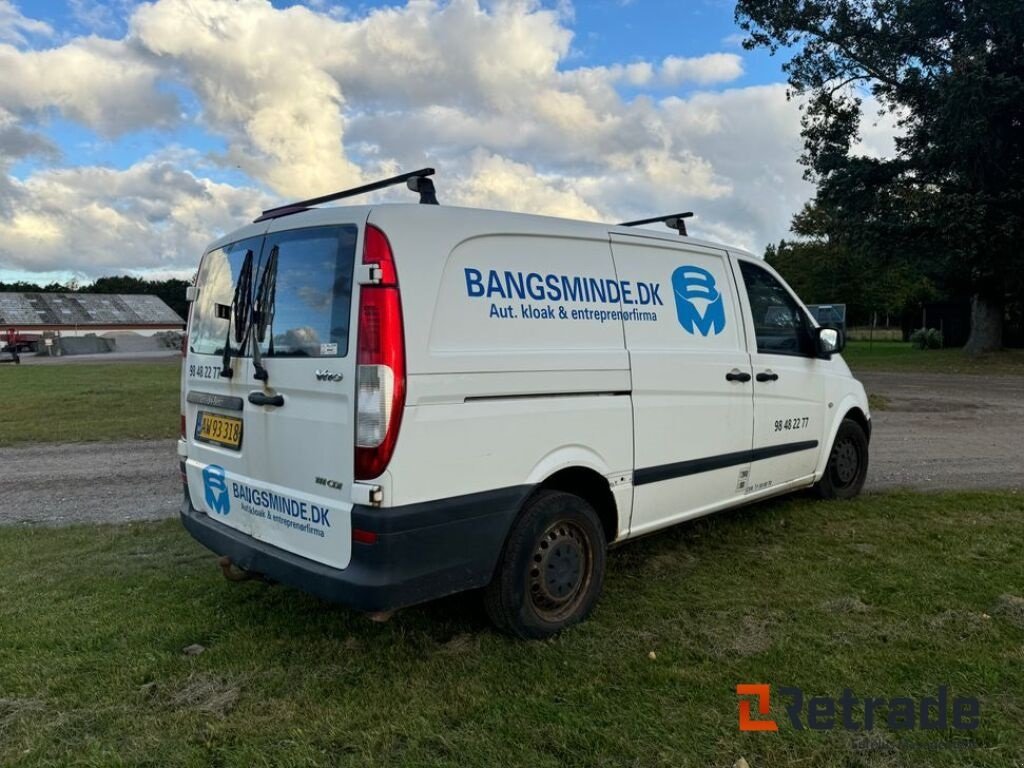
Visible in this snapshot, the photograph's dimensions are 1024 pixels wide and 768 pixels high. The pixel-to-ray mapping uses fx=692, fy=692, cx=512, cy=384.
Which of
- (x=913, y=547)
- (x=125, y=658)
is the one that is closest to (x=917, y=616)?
(x=913, y=547)

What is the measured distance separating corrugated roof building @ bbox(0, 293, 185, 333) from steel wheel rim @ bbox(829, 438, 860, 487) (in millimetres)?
75626

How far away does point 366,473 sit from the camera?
285 cm

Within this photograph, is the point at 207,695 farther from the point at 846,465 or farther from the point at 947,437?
the point at 947,437

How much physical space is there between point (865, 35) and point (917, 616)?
22100 mm

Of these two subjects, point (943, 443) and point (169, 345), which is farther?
point (169, 345)

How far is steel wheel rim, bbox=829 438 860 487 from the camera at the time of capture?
19.2ft

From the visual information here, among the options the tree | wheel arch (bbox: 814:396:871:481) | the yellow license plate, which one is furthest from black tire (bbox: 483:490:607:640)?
the tree

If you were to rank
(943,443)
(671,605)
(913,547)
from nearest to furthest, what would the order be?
(671,605) → (913,547) → (943,443)

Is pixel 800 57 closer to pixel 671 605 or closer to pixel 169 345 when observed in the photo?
pixel 671 605

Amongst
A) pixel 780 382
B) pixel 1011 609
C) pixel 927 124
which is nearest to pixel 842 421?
pixel 780 382

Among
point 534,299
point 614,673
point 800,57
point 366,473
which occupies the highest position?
point 800,57

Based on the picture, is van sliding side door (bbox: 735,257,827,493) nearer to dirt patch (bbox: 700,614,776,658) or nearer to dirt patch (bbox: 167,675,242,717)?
dirt patch (bbox: 700,614,776,658)

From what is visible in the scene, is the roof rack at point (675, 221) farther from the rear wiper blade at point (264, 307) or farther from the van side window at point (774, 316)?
the rear wiper blade at point (264, 307)

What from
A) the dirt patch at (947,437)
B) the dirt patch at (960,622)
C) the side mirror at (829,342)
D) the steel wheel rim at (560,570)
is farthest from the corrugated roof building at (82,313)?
the dirt patch at (960,622)
